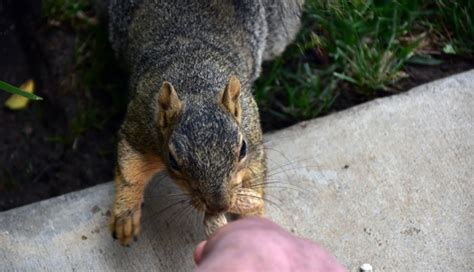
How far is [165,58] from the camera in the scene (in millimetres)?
2605

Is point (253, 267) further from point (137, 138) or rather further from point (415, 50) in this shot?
point (415, 50)

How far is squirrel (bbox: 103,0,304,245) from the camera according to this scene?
2.10m

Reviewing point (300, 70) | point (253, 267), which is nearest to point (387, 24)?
point (300, 70)

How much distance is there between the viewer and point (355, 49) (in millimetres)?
3055

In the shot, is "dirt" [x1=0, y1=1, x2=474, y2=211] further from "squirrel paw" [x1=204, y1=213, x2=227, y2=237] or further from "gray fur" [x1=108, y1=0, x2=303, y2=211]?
"squirrel paw" [x1=204, y1=213, x2=227, y2=237]

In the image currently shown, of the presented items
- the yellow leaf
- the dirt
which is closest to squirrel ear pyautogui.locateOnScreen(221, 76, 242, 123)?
the dirt

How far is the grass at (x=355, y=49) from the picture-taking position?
9.82 ft

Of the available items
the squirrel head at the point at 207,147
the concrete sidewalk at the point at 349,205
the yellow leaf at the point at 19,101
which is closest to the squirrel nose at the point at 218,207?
the squirrel head at the point at 207,147

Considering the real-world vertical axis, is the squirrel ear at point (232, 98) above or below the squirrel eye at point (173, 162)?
above

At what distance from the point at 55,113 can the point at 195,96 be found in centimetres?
89

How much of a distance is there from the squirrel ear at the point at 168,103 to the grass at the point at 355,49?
80 cm

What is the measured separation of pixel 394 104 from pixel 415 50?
0.38 metres

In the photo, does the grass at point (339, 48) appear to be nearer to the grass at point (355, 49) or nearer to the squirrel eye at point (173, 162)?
the grass at point (355, 49)

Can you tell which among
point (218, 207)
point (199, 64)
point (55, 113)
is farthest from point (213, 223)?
point (55, 113)
